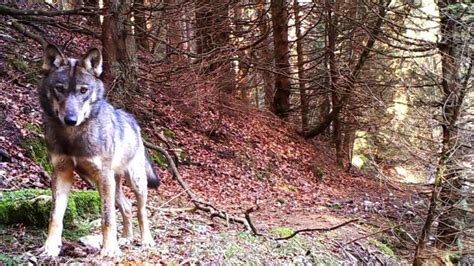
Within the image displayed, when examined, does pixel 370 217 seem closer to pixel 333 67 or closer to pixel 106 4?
pixel 333 67

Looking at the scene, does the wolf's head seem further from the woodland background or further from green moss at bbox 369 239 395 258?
green moss at bbox 369 239 395 258

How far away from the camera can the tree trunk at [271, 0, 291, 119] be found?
17.9 m

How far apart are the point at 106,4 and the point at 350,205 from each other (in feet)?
26.9

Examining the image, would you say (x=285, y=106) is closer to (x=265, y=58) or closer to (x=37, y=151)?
(x=265, y=58)

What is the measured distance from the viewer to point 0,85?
1029 centimetres

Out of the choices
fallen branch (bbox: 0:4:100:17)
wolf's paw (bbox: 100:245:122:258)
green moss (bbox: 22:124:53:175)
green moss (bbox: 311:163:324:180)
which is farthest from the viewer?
green moss (bbox: 311:163:324:180)

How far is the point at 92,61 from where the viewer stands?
4.96 metres

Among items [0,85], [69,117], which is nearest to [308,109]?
[0,85]

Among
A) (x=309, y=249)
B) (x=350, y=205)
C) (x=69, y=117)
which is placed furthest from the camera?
(x=350, y=205)

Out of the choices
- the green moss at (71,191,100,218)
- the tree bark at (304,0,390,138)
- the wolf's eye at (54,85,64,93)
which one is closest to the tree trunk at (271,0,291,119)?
the tree bark at (304,0,390,138)

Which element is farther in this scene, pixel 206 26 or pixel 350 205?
pixel 350 205

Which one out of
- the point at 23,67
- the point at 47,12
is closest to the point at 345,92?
the point at 23,67

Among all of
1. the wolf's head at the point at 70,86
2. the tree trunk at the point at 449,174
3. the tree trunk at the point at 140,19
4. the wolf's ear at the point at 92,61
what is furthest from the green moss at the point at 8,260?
the tree trunk at the point at 140,19

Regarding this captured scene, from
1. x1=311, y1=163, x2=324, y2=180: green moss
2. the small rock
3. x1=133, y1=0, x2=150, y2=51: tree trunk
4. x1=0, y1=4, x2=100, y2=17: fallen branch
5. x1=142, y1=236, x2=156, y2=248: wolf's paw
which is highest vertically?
x1=133, y1=0, x2=150, y2=51: tree trunk
